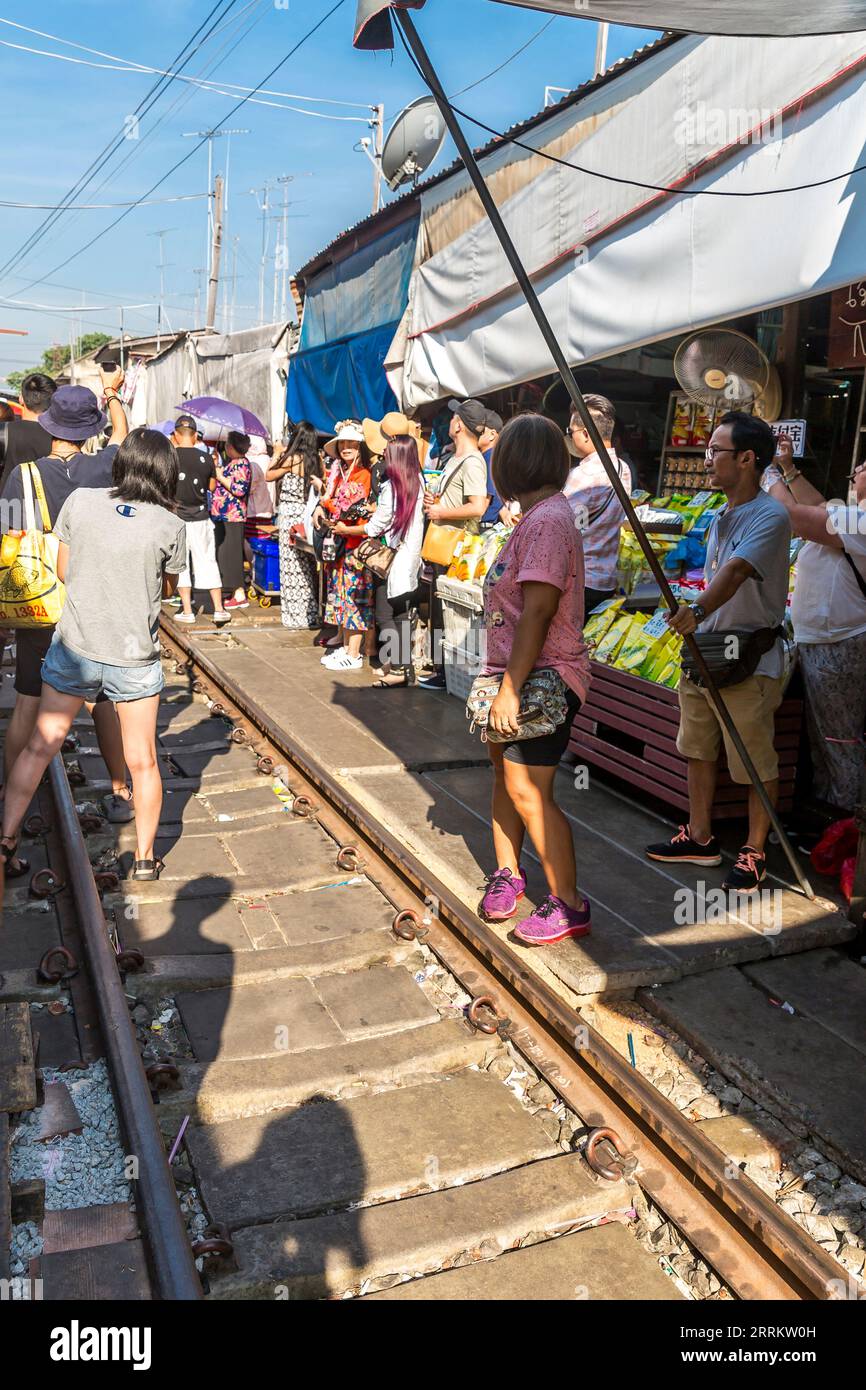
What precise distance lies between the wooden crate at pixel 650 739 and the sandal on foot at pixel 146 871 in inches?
106

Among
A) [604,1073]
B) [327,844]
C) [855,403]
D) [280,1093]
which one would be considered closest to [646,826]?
[327,844]

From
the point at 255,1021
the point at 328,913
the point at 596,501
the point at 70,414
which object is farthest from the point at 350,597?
the point at 255,1021

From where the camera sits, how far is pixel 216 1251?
113 inches

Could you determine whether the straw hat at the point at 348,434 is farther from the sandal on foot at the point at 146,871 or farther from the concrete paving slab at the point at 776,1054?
the concrete paving slab at the point at 776,1054

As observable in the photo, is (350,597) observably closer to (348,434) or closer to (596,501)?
(348,434)

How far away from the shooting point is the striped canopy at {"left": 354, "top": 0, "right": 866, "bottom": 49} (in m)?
3.54

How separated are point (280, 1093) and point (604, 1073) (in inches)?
42.5

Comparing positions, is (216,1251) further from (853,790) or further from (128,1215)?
(853,790)

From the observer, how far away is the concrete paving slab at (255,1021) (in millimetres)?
3936

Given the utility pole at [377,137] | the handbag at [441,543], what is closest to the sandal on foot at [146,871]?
the handbag at [441,543]

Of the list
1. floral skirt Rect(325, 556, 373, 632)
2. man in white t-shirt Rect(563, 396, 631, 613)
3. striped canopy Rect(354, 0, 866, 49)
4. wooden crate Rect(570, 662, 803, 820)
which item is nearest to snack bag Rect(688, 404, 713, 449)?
man in white t-shirt Rect(563, 396, 631, 613)

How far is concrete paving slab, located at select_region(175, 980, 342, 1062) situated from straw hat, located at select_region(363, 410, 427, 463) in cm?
568

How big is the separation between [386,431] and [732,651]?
512cm

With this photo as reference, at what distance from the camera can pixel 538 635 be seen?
4.27m
